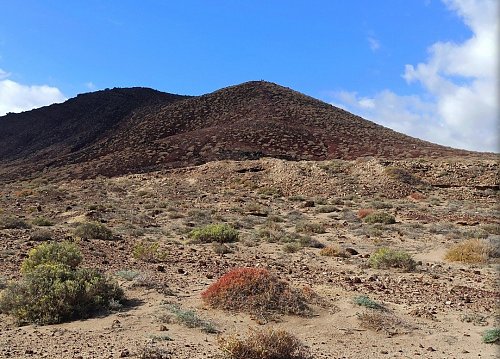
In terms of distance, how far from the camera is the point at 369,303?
832cm

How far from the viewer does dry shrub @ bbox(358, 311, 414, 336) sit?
732cm

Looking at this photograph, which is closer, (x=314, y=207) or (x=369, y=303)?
(x=369, y=303)

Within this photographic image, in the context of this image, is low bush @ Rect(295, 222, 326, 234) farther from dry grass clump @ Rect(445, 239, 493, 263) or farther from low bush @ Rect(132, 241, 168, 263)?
low bush @ Rect(132, 241, 168, 263)

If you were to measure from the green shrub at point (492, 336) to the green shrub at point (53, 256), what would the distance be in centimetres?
782

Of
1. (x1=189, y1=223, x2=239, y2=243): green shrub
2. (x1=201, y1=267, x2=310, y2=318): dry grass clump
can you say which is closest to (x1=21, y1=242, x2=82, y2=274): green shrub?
(x1=201, y1=267, x2=310, y2=318): dry grass clump

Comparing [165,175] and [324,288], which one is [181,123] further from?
[324,288]

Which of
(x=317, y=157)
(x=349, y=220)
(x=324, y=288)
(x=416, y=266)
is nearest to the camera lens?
(x=324, y=288)

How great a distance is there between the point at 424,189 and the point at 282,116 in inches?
1138

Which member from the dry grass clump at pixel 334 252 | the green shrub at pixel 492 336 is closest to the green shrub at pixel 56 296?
the green shrub at pixel 492 336


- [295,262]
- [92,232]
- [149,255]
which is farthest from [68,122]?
[295,262]

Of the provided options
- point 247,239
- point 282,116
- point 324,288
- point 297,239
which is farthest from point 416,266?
point 282,116

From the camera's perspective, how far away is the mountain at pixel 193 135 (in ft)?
145

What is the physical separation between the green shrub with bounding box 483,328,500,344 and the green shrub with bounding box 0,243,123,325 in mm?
6058

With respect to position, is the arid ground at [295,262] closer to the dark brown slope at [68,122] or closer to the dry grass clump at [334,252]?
the dry grass clump at [334,252]
